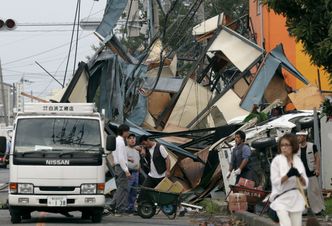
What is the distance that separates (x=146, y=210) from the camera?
17.1 meters

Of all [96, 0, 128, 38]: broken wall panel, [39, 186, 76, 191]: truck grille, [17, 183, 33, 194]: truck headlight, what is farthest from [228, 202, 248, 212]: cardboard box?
[96, 0, 128, 38]: broken wall panel

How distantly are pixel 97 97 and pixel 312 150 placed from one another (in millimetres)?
13174

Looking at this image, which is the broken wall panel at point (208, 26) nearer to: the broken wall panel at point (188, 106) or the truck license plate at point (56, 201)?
the broken wall panel at point (188, 106)

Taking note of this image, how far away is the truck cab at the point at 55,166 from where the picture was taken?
15.1 m

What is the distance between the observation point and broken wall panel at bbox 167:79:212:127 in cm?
2494

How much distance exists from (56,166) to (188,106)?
1044 centimetres

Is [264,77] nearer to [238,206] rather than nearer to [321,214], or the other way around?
[238,206]

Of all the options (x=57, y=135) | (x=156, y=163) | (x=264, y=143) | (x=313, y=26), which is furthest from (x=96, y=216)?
(x=313, y=26)

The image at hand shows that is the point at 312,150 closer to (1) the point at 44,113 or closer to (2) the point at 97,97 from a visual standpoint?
(1) the point at 44,113

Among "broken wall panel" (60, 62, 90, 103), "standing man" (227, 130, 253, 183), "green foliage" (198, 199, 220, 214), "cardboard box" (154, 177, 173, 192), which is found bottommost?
"green foliage" (198, 199, 220, 214)

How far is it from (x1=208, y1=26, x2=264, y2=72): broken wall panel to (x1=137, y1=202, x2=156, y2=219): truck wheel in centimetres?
947

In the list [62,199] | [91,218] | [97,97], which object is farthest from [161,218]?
[97,97]

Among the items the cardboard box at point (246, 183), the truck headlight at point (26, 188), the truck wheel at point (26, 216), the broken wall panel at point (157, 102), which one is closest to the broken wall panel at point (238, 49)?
the broken wall panel at point (157, 102)

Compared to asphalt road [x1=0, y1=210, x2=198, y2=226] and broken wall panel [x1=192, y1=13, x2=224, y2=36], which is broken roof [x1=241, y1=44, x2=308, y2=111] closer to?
broken wall panel [x1=192, y1=13, x2=224, y2=36]
